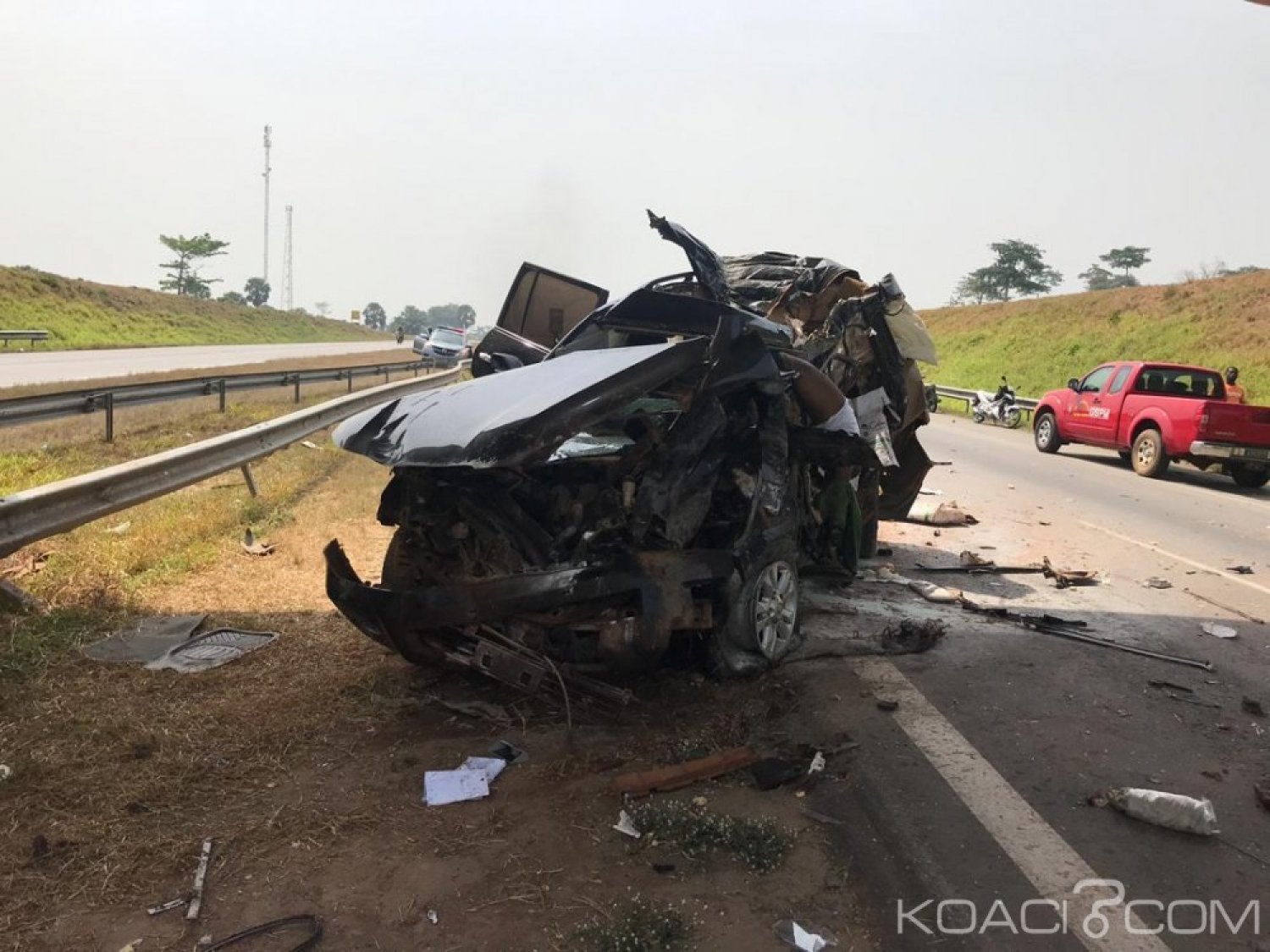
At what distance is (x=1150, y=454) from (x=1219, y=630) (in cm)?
897

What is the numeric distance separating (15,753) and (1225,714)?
5.43 m

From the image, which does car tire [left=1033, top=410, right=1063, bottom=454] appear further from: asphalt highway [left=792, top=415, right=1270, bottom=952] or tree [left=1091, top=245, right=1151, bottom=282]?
tree [left=1091, top=245, right=1151, bottom=282]

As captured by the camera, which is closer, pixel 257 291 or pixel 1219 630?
pixel 1219 630

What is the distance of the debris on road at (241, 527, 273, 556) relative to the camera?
6672 mm

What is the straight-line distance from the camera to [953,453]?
15680 mm

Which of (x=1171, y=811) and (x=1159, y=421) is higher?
(x=1159, y=421)

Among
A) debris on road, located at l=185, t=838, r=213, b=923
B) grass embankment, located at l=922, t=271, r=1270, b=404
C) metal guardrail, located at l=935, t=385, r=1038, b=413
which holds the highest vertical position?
grass embankment, located at l=922, t=271, r=1270, b=404

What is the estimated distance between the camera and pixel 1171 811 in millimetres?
3301

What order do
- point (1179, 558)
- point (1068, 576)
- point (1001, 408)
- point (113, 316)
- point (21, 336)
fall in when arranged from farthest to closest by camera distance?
point (113, 316), point (21, 336), point (1001, 408), point (1179, 558), point (1068, 576)

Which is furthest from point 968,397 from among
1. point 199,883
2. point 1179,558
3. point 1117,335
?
point 199,883

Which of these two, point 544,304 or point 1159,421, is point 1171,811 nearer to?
point 544,304

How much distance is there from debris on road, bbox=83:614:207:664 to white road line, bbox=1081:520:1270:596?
7.48 metres

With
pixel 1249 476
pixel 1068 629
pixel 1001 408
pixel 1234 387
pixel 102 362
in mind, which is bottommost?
pixel 1068 629

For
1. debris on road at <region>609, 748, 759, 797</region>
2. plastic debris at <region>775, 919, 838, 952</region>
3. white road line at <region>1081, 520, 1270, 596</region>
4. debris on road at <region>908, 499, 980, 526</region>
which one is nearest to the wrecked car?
debris on road at <region>609, 748, 759, 797</region>
